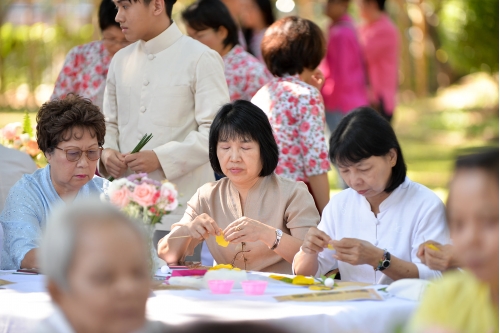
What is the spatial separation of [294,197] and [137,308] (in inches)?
76.1

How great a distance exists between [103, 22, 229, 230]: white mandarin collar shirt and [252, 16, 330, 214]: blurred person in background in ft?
1.42

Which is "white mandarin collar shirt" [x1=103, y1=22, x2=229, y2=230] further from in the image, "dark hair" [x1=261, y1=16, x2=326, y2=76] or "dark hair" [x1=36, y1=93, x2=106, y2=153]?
"dark hair" [x1=36, y1=93, x2=106, y2=153]

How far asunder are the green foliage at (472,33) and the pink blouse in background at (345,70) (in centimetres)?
828

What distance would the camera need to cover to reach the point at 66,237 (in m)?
1.64

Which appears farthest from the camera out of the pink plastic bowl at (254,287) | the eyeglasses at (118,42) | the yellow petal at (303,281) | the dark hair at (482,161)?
the eyeglasses at (118,42)

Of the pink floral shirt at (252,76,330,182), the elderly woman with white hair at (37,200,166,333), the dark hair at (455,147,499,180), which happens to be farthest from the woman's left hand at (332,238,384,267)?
the pink floral shirt at (252,76,330,182)

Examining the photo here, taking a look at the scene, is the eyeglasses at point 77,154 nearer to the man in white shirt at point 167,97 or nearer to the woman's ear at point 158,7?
the man in white shirt at point 167,97

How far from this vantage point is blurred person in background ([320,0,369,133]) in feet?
21.3

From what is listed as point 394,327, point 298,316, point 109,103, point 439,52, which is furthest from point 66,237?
point 439,52

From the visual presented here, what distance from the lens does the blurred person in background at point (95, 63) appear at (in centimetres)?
509

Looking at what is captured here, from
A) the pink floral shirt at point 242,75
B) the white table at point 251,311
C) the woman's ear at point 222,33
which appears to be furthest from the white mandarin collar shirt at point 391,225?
the woman's ear at point 222,33

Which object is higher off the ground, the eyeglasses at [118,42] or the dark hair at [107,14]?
the dark hair at [107,14]

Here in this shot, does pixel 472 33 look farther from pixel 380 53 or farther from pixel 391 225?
pixel 391 225

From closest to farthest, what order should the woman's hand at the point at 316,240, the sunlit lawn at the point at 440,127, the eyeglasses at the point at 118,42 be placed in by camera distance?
the woman's hand at the point at 316,240 < the eyeglasses at the point at 118,42 < the sunlit lawn at the point at 440,127
